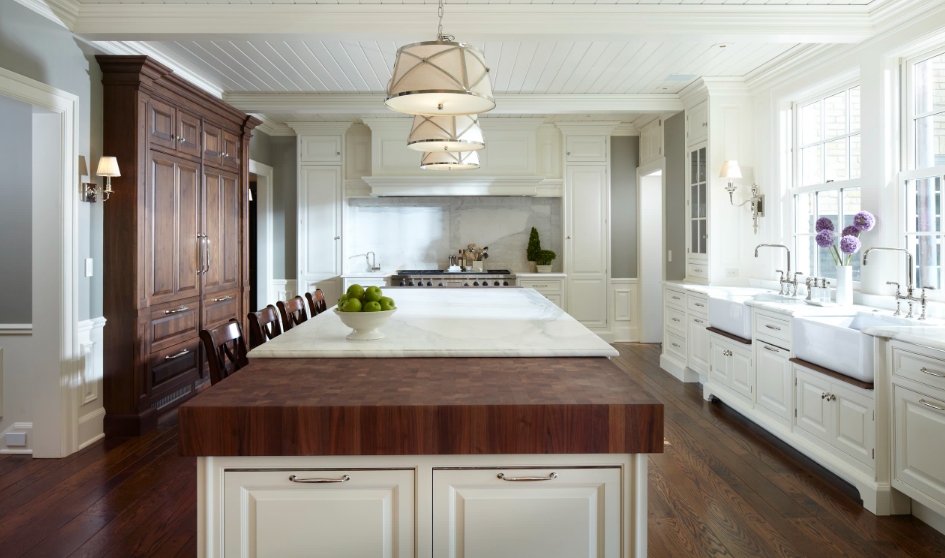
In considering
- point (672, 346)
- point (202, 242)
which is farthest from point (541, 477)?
point (672, 346)

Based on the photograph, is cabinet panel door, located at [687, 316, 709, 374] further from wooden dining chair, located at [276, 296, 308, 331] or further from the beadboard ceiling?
wooden dining chair, located at [276, 296, 308, 331]

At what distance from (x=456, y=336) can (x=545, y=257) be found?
5.17 m

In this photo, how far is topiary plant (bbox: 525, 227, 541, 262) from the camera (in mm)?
7504

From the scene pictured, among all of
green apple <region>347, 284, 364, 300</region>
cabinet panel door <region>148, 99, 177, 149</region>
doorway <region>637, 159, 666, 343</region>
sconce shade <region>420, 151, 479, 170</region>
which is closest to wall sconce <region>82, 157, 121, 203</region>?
cabinet panel door <region>148, 99, 177, 149</region>

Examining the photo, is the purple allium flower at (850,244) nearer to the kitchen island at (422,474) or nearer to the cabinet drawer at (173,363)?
the kitchen island at (422,474)

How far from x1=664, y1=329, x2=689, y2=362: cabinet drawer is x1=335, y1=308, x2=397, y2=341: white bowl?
3960 millimetres

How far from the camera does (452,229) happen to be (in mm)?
7750

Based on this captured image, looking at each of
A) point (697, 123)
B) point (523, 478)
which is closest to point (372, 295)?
point (523, 478)

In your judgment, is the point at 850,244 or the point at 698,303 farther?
the point at 698,303

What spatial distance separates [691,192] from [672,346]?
153cm

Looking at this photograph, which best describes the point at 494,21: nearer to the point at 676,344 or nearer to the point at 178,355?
the point at 178,355

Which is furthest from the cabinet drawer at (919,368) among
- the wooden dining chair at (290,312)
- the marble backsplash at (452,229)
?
the marble backsplash at (452,229)

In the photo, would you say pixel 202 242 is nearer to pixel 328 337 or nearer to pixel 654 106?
pixel 328 337

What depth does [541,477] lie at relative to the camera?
1.53 metres
